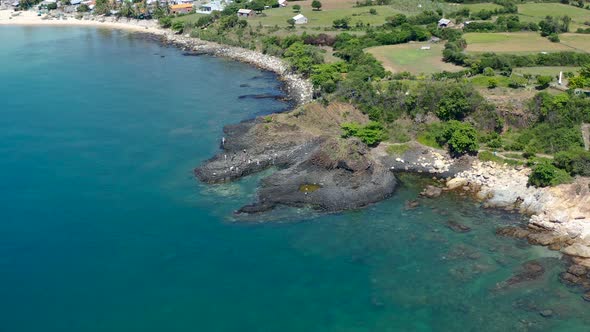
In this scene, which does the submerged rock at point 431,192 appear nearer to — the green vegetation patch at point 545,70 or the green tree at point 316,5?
the green vegetation patch at point 545,70

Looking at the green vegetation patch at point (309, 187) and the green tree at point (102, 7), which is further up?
the green tree at point (102, 7)

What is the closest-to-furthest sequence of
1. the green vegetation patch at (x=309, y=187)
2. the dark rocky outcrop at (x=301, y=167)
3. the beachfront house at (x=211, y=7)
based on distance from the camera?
1. the dark rocky outcrop at (x=301, y=167)
2. the green vegetation patch at (x=309, y=187)
3. the beachfront house at (x=211, y=7)

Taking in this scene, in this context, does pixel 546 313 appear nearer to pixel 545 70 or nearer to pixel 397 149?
pixel 397 149

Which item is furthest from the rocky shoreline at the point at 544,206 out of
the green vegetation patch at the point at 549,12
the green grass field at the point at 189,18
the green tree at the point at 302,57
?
the green grass field at the point at 189,18

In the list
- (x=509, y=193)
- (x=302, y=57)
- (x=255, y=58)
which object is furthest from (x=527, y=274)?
(x=255, y=58)

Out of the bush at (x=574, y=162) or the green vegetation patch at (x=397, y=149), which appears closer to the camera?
the bush at (x=574, y=162)

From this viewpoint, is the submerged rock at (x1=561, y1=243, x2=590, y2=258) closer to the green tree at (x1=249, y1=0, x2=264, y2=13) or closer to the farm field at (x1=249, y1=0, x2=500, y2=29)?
the farm field at (x1=249, y1=0, x2=500, y2=29)

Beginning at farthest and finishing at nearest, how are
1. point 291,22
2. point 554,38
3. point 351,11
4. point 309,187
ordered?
point 351,11
point 291,22
point 554,38
point 309,187
